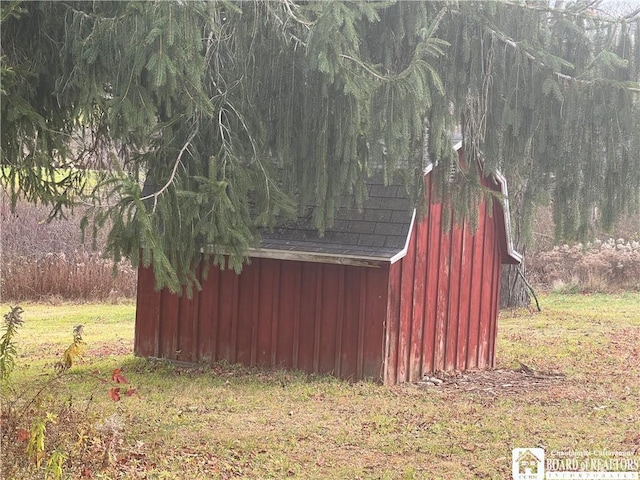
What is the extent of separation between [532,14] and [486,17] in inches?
17.5

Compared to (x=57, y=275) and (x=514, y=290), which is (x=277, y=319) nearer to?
(x=514, y=290)

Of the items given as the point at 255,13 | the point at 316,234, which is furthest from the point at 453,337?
the point at 255,13

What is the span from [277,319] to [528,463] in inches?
187

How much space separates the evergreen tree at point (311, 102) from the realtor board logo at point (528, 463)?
7.89 ft

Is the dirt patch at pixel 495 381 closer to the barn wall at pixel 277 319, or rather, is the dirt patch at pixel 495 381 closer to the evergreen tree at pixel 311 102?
the barn wall at pixel 277 319

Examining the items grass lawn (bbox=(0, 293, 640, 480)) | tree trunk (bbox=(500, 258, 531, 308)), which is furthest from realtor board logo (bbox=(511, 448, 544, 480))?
tree trunk (bbox=(500, 258, 531, 308))

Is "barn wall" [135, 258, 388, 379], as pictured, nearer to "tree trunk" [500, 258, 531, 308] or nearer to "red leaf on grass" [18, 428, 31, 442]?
"red leaf on grass" [18, 428, 31, 442]

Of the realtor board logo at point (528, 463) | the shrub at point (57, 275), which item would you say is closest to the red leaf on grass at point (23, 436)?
the realtor board logo at point (528, 463)

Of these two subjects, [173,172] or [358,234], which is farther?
[358,234]

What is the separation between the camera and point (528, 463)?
24.2 ft

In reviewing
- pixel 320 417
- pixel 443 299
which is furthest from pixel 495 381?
pixel 320 417

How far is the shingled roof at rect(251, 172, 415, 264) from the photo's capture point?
403 inches

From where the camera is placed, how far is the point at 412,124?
7.99 meters

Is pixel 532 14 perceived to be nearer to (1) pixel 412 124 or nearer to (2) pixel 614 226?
(1) pixel 412 124
